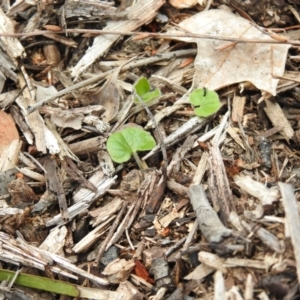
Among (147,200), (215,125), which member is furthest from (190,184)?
(215,125)

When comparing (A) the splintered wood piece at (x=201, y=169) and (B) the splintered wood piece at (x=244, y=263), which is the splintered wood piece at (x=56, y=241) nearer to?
(A) the splintered wood piece at (x=201, y=169)

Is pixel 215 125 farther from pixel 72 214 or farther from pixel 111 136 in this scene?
pixel 72 214

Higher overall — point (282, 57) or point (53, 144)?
point (282, 57)

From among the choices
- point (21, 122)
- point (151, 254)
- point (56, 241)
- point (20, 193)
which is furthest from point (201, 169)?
point (21, 122)

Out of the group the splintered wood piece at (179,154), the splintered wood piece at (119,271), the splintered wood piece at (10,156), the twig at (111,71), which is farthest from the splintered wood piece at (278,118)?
the splintered wood piece at (10,156)

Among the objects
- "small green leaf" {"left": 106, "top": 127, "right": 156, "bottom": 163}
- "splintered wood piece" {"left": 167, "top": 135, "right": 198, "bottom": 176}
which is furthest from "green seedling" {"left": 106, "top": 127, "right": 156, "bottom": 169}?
"splintered wood piece" {"left": 167, "top": 135, "right": 198, "bottom": 176}

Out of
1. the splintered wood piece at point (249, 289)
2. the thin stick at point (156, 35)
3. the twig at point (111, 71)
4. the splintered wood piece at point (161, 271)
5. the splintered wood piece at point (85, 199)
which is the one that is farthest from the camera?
the twig at point (111, 71)

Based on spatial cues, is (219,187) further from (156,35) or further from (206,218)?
(156,35)
